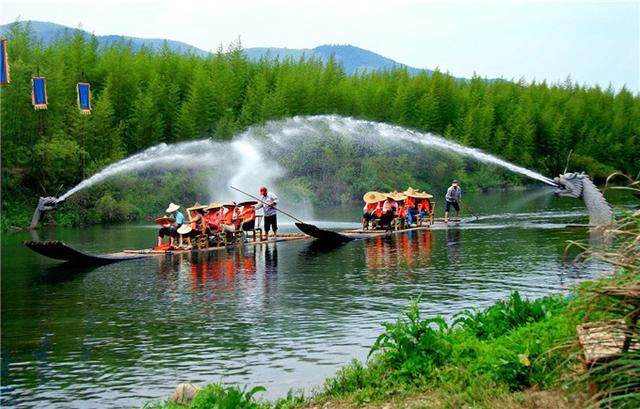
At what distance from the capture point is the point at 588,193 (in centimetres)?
2655

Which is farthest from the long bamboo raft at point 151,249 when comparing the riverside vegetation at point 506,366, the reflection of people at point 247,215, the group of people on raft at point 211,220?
the riverside vegetation at point 506,366

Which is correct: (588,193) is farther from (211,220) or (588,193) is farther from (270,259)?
(211,220)

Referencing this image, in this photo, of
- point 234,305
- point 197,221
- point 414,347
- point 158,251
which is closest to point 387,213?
point 197,221

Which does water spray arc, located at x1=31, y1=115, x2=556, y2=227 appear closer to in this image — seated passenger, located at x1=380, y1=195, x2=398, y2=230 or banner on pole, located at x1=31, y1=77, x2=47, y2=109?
banner on pole, located at x1=31, y1=77, x2=47, y2=109

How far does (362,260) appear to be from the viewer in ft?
74.3

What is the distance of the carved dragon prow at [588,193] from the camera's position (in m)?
26.3

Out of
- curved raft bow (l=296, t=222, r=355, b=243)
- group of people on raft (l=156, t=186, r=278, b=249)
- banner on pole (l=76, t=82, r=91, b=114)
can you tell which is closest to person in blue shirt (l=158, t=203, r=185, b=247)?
group of people on raft (l=156, t=186, r=278, b=249)

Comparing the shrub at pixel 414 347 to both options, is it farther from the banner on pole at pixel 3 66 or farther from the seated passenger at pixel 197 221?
the banner on pole at pixel 3 66

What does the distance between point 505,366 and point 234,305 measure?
28.8ft

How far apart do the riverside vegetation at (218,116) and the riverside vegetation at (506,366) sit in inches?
1359

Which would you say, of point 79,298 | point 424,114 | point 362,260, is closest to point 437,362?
point 79,298

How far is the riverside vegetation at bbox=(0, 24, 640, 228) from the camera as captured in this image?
44.3 metres

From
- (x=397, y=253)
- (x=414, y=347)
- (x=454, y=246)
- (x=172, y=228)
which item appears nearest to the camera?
(x=414, y=347)

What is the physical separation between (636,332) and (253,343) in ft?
24.1
